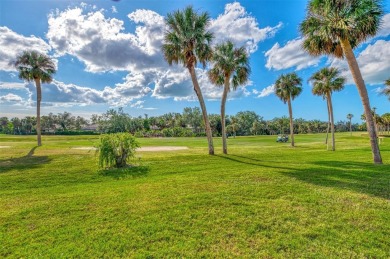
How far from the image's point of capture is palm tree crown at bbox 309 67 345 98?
25.4m

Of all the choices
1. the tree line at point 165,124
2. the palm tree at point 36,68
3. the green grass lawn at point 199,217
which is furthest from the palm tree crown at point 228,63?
the tree line at point 165,124

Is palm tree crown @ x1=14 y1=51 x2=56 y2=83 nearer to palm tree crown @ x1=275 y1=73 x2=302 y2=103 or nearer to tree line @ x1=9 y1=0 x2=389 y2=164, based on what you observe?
tree line @ x1=9 y1=0 x2=389 y2=164

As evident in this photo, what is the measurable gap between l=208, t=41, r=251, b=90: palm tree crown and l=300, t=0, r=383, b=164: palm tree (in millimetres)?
6879

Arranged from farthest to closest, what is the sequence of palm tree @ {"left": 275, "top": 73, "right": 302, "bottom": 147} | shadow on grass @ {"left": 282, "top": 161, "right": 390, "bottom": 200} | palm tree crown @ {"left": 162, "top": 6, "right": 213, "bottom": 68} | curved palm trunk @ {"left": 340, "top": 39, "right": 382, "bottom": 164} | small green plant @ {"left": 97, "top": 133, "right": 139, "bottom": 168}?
palm tree @ {"left": 275, "top": 73, "right": 302, "bottom": 147} < palm tree crown @ {"left": 162, "top": 6, "right": 213, "bottom": 68} < curved palm trunk @ {"left": 340, "top": 39, "right": 382, "bottom": 164} < small green plant @ {"left": 97, "top": 133, "right": 139, "bottom": 168} < shadow on grass @ {"left": 282, "top": 161, "right": 390, "bottom": 200}

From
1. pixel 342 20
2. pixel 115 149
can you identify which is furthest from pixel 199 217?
pixel 342 20

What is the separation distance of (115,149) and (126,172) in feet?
4.81

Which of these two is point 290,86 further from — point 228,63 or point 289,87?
point 228,63

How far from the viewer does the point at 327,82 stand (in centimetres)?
2552

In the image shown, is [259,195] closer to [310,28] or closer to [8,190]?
[8,190]

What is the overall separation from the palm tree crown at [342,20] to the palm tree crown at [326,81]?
1295cm

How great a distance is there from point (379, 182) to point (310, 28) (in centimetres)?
957

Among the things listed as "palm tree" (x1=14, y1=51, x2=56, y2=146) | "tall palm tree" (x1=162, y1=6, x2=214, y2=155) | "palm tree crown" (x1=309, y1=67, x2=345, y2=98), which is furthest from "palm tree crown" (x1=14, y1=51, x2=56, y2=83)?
"palm tree crown" (x1=309, y1=67, x2=345, y2=98)

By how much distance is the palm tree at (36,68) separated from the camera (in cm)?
2456

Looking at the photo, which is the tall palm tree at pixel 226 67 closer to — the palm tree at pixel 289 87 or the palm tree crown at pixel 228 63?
the palm tree crown at pixel 228 63
